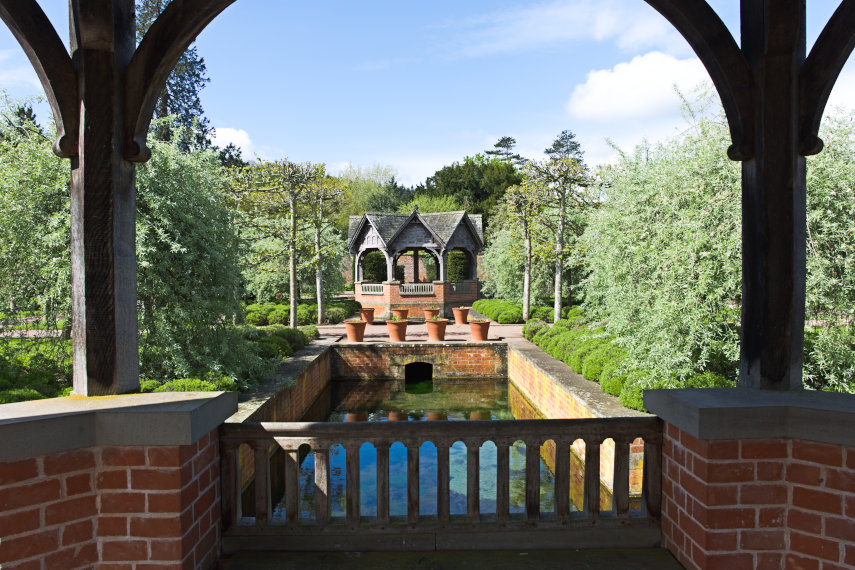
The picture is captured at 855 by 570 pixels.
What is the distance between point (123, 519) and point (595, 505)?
2.22m

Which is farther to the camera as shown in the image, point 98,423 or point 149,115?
point 149,115

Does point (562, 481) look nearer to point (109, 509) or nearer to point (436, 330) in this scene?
point (109, 509)

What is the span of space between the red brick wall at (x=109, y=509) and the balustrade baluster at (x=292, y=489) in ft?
1.60

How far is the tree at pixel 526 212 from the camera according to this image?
63.1ft

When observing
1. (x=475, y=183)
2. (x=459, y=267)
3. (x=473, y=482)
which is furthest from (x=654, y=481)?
(x=475, y=183)

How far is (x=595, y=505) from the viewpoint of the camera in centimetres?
285

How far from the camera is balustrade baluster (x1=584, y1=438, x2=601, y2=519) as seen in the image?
2840 millimetres

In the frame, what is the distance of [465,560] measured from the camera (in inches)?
104

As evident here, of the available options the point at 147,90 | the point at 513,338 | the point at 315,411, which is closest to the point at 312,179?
the point at 513,338

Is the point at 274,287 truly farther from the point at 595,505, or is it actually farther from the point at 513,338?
the point at 595,505

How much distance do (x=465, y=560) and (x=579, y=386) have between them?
6016 mm

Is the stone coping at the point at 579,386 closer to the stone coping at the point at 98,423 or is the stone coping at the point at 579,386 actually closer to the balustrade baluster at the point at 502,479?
the balustrade baluster at the point at 502,479

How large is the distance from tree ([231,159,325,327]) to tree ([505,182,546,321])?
7136mm

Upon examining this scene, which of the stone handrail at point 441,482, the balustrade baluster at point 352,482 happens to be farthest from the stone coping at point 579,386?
the balustrade baluster at point 352,482
